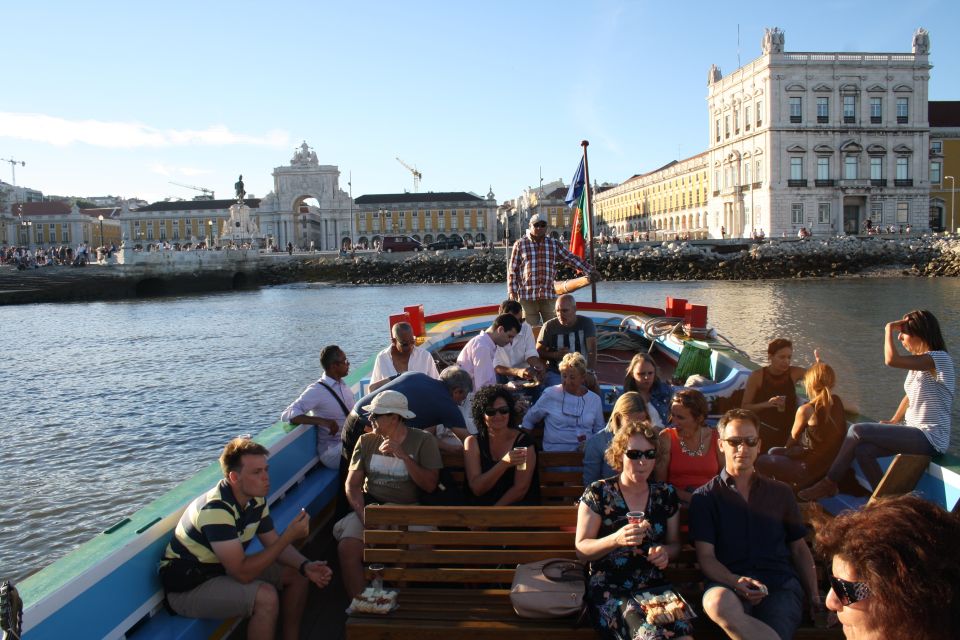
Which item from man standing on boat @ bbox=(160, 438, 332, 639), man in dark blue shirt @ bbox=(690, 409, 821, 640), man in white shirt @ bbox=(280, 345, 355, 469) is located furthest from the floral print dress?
man in white shirt @ bbox=(280, 345, 355, 469)

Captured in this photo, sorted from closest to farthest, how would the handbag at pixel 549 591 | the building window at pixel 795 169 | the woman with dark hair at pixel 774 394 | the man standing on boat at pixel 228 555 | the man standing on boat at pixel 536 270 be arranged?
the handbag at pixel 549 591, the man standing on boat at pixel 228 555, the woman with dark hair at pixel 774 394, the man standing on boat at pixel 536 270, the building window at pixel 795 169

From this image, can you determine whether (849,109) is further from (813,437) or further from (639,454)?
(639,454)

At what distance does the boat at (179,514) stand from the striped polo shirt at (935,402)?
0.45ft

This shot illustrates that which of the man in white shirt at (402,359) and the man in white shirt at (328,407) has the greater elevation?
the man in white shirt at (402,359)

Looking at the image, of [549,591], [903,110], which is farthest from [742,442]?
[903,110]

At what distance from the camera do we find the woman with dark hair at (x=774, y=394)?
206 inches

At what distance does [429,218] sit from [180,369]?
284 ft

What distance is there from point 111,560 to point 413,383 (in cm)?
220

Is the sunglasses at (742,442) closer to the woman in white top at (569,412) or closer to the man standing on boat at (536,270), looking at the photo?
the woman in white top at (569,412)

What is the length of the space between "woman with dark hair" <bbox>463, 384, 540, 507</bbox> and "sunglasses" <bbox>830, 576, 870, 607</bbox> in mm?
2585

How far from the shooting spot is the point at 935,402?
13.7 ft

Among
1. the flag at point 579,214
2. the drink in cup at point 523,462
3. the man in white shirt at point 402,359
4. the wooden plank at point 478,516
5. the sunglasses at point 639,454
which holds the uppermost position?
the flag at point 579,214

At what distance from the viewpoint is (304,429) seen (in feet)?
16.9

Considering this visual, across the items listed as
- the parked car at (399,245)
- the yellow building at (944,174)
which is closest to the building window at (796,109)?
the yellow building at (944,174)
